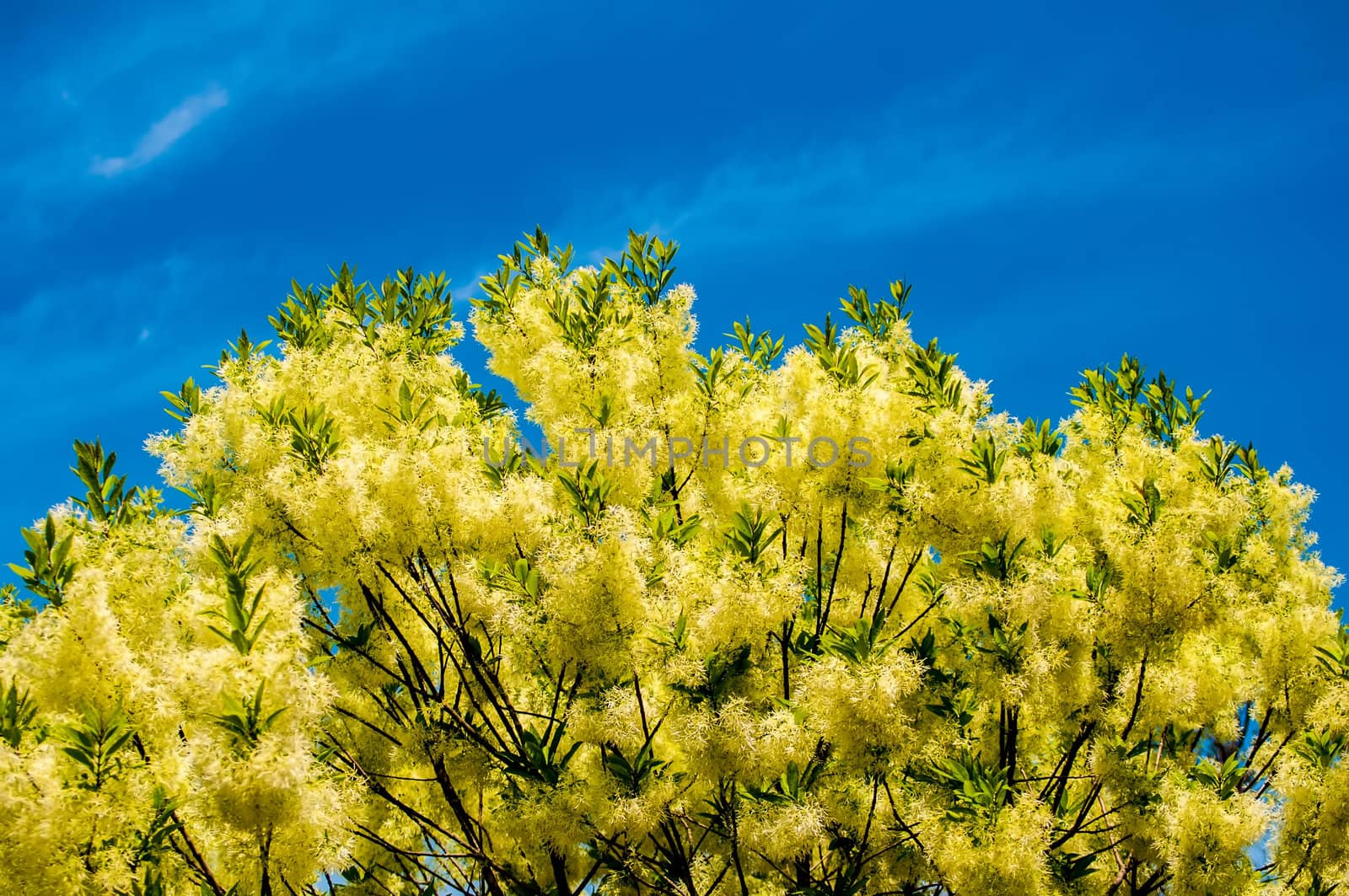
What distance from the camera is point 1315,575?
8102 millimetres

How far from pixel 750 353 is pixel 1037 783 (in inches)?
160

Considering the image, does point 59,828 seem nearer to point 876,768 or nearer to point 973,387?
point 876,768

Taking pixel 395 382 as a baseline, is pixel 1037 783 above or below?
below

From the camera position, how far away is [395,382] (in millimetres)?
7500

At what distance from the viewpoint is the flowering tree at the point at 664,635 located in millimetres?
4992

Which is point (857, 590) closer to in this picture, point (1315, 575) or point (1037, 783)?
point (1037, 783)

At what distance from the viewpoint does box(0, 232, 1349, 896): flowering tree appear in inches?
197

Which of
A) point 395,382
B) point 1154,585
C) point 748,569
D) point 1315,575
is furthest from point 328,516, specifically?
point 1315,575

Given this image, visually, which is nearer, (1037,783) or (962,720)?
(962,720)

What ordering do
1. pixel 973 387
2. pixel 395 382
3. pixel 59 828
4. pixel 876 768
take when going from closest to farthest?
1. pixel 59 828
2. pixel 876 768
3. pixel 973 387
4. pixel 395 382

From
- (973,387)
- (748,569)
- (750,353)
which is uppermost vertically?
(750,353)

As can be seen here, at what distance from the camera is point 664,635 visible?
551 cm

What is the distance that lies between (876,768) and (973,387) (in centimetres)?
274

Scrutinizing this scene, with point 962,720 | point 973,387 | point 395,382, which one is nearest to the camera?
point 962,720
